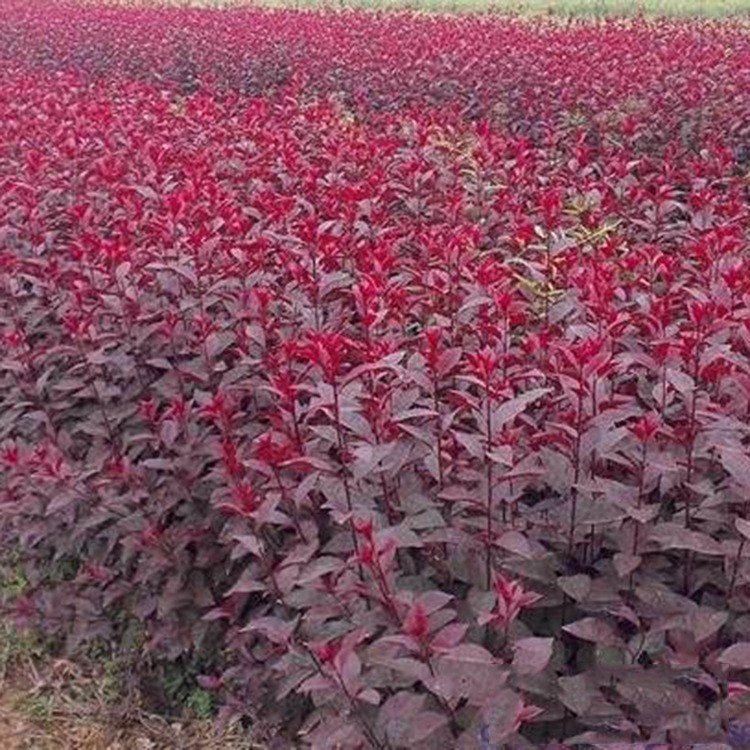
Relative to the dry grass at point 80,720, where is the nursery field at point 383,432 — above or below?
above

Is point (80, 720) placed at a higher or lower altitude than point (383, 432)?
lower

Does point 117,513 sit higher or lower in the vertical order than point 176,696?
higher

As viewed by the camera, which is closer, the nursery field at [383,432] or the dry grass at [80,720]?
the nursery field at [383,432]

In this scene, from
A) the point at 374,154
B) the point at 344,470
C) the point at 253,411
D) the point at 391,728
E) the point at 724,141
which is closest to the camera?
the point at 391,728

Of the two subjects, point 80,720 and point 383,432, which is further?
point 80,720

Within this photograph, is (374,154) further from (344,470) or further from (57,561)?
(344,470)

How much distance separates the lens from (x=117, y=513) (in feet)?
9.74

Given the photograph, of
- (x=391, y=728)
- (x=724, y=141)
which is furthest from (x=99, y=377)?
(x=724, y=141)

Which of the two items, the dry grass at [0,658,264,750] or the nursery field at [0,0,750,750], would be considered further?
the dry grass at [0,658,264,750]

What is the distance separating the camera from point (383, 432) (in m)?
2.26

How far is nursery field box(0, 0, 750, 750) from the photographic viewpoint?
2061 mm

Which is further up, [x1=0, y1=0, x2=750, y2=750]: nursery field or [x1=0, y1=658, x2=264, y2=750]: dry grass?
[x1=0, y1=0, x2=750, y2=750]: nursery field

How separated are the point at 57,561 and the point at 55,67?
10.3 m

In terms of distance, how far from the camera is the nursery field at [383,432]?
2061 millimetres
